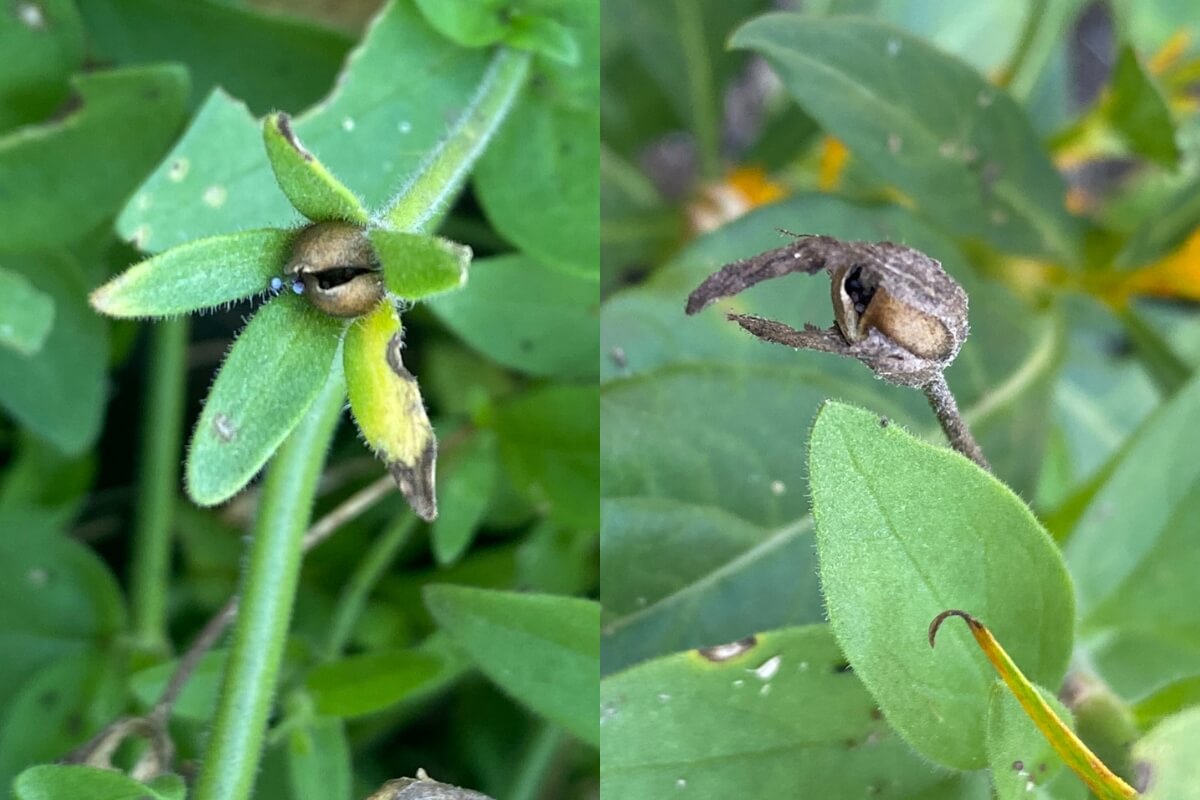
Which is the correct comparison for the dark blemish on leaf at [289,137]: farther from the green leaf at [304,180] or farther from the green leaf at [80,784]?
the green leaf at [80,784]

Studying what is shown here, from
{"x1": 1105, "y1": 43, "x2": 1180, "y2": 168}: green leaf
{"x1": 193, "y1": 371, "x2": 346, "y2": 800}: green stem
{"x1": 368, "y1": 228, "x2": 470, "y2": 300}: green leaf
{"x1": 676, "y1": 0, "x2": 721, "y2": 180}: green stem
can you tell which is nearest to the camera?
{"x1": 368, "y1": 228, "x2": 470, "y2": 300}: green leaf

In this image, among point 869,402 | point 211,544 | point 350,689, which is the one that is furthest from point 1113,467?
point 211,544

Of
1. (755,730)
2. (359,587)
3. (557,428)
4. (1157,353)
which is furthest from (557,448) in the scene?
(1157,353)

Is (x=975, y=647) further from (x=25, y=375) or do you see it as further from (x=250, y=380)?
(x=25, y=375)

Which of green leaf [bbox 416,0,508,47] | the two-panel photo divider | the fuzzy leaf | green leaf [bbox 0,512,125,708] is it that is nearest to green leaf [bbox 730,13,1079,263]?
the two-panel photo divider

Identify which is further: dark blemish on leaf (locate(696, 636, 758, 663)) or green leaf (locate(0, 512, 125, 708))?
green leaf (locate(0, 512, 125, 708))

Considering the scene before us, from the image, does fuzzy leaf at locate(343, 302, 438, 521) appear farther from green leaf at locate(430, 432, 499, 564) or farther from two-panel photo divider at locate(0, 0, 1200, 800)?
green leaf at locate(430, 432, 499, 564)

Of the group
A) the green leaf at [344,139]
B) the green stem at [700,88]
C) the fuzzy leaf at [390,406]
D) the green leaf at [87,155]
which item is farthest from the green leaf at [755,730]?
the green stem at [700,88]
